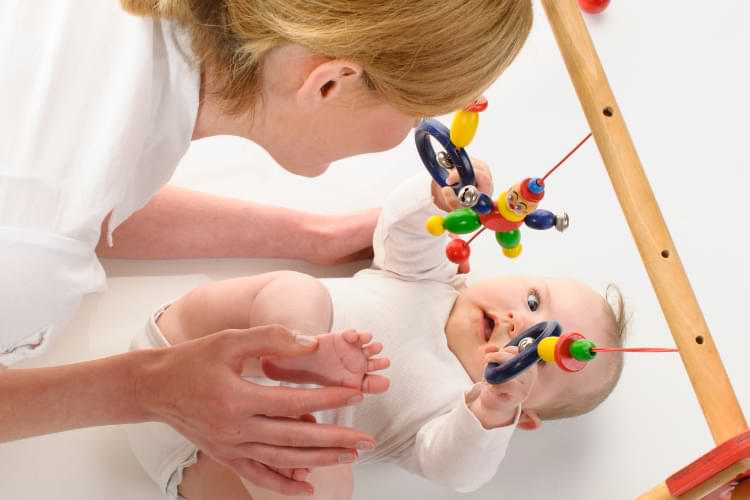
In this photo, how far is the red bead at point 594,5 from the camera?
1.62m

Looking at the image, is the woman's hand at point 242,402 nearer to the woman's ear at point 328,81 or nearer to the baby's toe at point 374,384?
the baby's toe at point 374,384

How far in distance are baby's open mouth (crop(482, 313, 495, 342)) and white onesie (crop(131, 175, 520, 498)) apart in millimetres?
51

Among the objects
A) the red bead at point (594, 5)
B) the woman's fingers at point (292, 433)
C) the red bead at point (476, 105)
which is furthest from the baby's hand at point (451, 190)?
the red bead at point (594, 5)

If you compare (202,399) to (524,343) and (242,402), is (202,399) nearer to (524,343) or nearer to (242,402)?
(242,402)

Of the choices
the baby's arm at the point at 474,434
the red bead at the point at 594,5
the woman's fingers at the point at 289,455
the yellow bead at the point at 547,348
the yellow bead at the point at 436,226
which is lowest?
the baby's arm at the point at 474,434

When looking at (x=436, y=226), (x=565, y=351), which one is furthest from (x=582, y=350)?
(x=436, y=226)

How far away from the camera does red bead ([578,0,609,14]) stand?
162 cm

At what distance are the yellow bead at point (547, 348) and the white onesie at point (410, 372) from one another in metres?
0.14

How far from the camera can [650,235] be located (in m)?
0.89

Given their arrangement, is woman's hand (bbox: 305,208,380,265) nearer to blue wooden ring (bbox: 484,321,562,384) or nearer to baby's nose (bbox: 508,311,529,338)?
baby's nose (bbox: 508,311,529,338)

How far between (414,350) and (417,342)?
12 millimetres

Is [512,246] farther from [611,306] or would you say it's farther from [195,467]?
[195,467]

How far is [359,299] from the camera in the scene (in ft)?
3.89

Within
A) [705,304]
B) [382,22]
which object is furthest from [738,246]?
[382,22]
